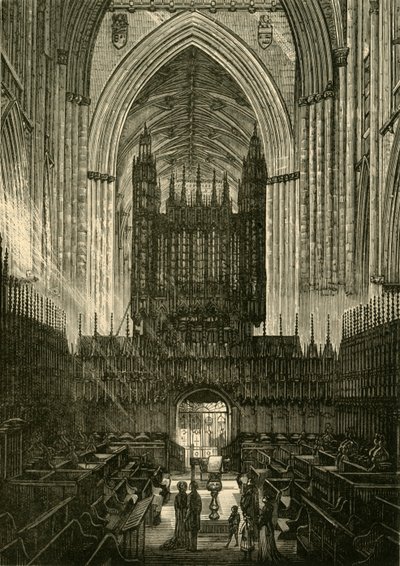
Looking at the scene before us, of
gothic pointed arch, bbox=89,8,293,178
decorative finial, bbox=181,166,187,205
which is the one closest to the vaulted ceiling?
gothic pointed arch, bbox=89,8,293,178

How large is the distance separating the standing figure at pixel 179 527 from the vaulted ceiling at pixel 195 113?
9.30 metres

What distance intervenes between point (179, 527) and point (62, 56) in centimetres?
867

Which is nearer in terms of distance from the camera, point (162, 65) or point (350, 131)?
point (350, 131)

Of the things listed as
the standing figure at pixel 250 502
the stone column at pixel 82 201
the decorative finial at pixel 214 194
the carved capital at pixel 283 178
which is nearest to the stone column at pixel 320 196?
the decorative finial at pixel 214 194

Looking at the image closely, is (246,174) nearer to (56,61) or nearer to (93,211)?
(93,211)

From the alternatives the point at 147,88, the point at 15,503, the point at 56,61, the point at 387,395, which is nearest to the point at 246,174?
the point at 147,88

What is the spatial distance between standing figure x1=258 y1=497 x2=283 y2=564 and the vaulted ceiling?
9.45m

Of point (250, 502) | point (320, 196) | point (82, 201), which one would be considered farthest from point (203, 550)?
point (320, 196)

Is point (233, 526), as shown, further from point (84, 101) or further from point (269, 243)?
point (269, 243)

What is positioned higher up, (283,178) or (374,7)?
(374,7)

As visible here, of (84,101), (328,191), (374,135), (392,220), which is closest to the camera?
(392,220)

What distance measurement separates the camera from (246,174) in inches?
892

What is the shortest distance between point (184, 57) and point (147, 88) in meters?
1.25

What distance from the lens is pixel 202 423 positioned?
17.2 metres
